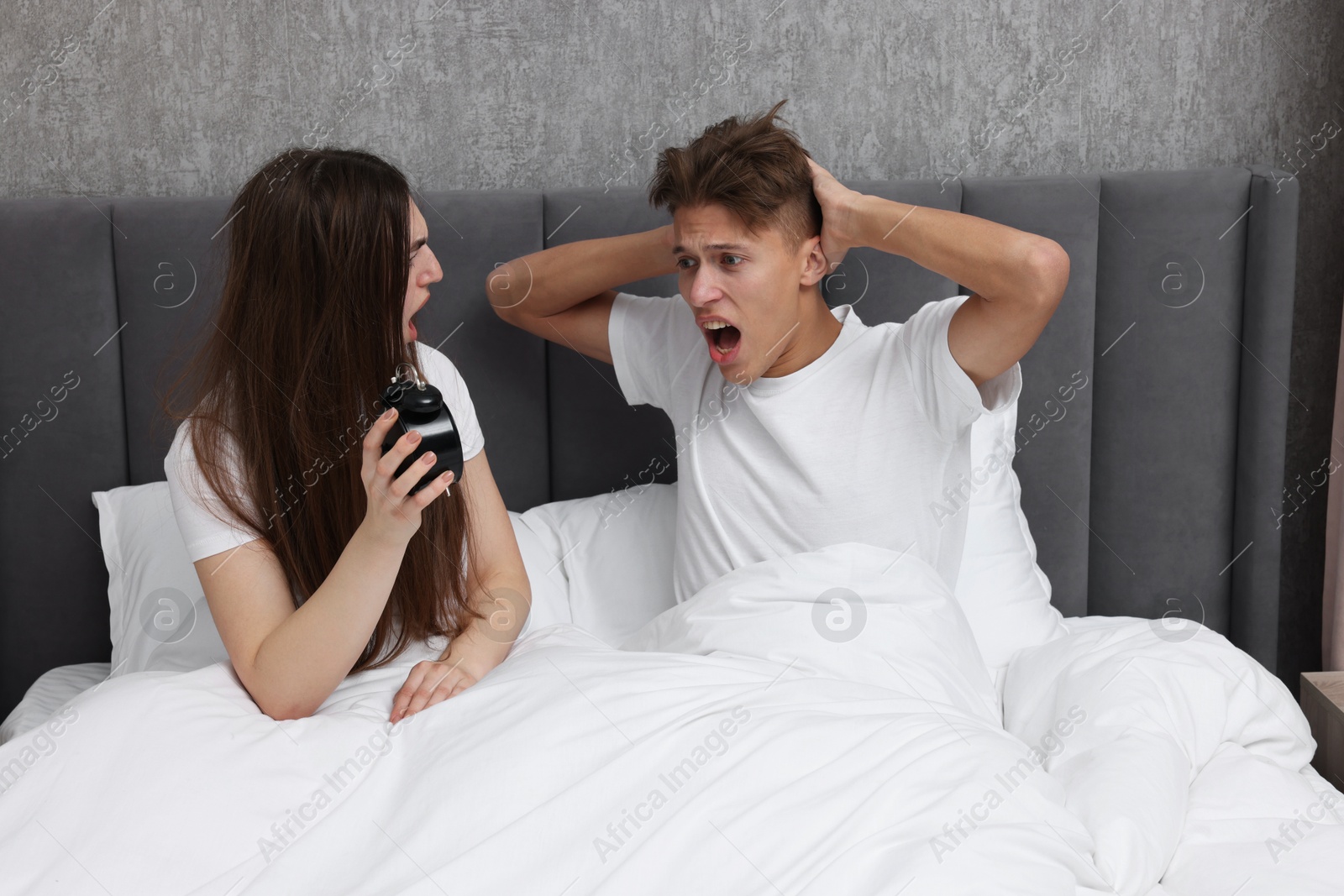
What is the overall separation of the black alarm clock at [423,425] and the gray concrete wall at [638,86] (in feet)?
2.90

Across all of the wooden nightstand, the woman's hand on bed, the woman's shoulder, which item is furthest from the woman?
the wooden nightstand

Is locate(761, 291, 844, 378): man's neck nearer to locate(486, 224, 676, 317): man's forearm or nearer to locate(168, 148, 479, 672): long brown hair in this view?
locate(486, 224, 676, 317): man's forearm

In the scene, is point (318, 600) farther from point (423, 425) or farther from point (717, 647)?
point (717, 647)

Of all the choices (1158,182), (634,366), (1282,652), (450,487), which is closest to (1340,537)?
(1282,652)

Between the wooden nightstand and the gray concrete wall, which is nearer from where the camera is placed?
the wooden nightstand

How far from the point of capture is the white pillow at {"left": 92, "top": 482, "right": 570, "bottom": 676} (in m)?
1.43

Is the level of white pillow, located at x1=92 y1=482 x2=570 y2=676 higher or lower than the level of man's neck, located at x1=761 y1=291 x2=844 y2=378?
lower

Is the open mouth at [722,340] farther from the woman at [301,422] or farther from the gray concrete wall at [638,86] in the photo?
the gray concrete wall at [638,86]

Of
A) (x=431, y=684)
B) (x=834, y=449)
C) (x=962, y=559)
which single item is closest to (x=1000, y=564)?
(x=962, y=559)

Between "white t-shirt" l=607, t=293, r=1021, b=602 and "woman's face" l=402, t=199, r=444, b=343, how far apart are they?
1.33 ft

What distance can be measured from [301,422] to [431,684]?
0.35m

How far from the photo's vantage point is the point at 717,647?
49.0 inches

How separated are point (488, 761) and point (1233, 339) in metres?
1.38

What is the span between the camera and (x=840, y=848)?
88 cm
